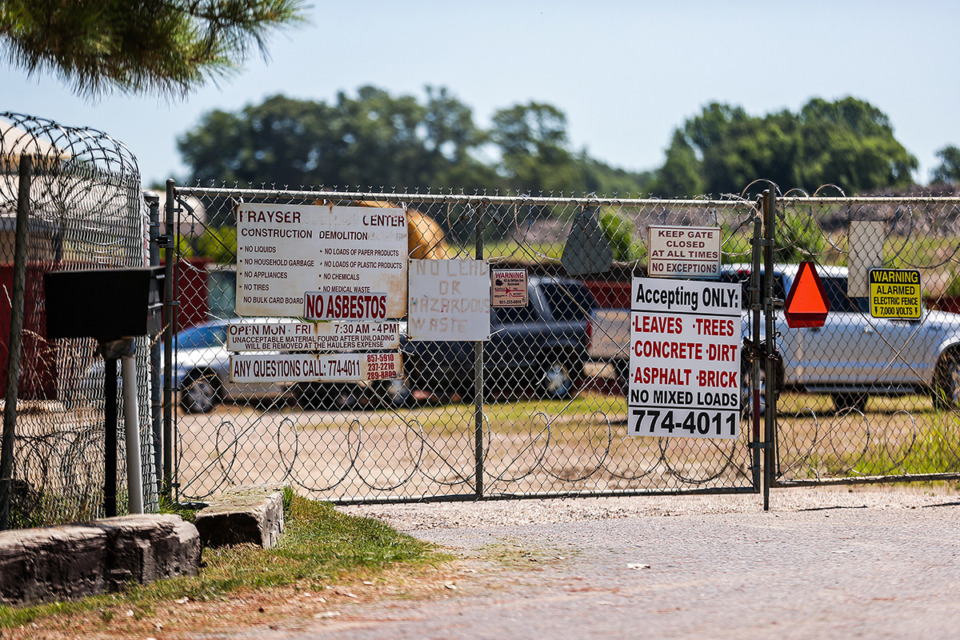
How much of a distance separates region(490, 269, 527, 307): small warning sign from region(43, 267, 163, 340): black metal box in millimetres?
2653

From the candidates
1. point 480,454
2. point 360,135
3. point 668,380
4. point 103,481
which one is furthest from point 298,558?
point 360,135

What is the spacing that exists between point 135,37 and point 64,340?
3.35 meters

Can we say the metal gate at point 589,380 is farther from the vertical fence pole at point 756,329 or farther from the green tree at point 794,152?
the green tree at point 794,152

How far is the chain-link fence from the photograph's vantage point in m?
5.18

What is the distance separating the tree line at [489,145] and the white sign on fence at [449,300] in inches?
3079

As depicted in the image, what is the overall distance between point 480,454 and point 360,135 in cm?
10833

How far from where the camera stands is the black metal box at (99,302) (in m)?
4.99

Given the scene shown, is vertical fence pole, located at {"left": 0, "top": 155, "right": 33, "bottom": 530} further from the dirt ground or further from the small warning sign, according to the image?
the small warning sign

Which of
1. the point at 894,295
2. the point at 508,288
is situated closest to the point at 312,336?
the point at 508,288

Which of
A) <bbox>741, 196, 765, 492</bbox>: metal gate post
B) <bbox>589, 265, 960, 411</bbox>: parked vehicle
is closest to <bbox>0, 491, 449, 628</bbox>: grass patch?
<bbox>741, 196, 765, 492</bbox>: metal gate post

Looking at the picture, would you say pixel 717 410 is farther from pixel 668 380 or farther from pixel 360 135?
pixel 360 135

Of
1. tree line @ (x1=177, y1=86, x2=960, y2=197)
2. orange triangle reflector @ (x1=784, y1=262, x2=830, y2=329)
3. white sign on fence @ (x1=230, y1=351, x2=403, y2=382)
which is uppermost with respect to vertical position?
tree line @ (x1=177, y1=86, x2=960, y2=197)

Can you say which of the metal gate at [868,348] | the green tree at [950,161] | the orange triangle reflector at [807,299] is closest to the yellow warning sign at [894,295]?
the metal gate at [868,348]

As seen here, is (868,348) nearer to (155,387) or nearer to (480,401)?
(480,401)
